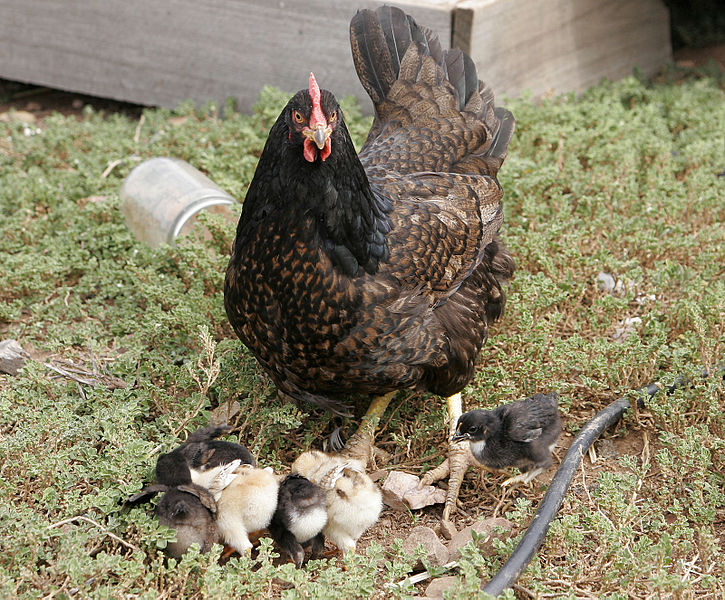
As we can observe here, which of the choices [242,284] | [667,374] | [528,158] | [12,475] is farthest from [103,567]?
[528,158]

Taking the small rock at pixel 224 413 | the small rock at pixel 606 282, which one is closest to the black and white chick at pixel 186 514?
the small rock at pixel 224 413

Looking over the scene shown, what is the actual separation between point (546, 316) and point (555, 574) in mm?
1682

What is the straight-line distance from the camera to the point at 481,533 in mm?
3039

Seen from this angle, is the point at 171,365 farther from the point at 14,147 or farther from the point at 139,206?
the point at 14,147

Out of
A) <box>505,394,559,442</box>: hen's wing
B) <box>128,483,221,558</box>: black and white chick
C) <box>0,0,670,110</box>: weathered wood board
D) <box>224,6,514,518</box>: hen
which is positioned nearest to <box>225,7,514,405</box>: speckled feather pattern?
<box>224,6,514,518</box>: hen

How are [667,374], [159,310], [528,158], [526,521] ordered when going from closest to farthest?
[526,521]
[667,374]
[159,310]
[528,158]

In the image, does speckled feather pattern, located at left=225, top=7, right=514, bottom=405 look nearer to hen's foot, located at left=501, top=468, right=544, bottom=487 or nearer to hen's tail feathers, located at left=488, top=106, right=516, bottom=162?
hen's tail feathers, located at left=488, top=106, right=516, bottom=162

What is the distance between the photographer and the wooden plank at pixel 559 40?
5.58 meters

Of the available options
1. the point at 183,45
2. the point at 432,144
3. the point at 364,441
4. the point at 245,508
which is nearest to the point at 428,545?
the point at 364,441

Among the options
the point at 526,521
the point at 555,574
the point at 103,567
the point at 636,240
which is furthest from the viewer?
the point at 636,240

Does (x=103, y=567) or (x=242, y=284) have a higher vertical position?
(x=242, y=284)

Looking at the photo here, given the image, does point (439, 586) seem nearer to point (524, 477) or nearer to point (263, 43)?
point (524, 477)

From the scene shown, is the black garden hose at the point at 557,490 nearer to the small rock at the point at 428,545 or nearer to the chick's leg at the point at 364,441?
the small rock at the point at 428,545

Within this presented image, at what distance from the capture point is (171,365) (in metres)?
3.87
